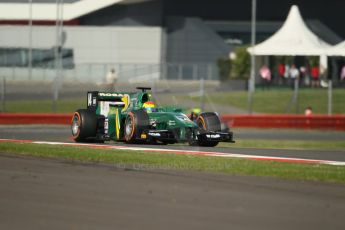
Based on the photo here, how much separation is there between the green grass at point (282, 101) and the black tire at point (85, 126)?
591 inches

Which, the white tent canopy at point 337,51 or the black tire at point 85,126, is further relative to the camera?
the white tent canopy at point 337,51

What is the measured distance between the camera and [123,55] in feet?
193

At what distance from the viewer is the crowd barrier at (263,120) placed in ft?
92.0

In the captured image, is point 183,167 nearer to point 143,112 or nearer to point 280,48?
point 143,112

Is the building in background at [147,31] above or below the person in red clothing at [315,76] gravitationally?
above

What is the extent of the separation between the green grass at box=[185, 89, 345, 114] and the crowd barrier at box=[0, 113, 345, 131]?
371 centimetres

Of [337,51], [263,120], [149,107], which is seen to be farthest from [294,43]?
[149,107]

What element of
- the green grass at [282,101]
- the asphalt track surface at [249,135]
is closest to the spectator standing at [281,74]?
the green grass at [282,101]

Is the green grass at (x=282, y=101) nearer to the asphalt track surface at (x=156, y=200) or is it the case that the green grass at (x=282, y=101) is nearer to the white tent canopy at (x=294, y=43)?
the white tent canopy at (x=294, y=43)

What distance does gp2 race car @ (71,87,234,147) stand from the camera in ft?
56.4

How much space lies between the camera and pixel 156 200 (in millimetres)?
9375

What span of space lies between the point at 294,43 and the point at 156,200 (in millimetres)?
31168

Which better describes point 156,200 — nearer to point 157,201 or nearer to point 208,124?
point 157,201

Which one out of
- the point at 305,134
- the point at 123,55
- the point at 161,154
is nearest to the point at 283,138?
the point at 305,134
